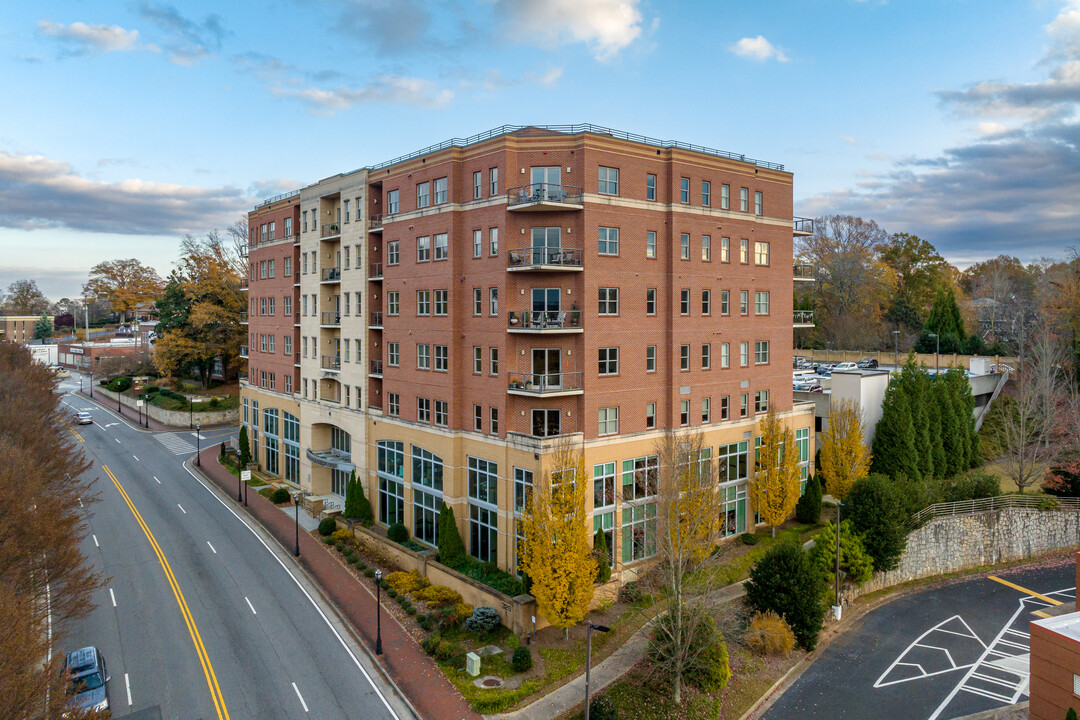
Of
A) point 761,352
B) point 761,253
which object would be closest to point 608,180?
point 761,253

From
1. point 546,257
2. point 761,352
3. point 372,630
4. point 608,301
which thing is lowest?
point 372,630

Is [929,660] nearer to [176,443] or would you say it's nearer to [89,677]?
[89,677]

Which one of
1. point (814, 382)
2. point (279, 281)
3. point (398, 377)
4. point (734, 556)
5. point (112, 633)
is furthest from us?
point (814, 382)

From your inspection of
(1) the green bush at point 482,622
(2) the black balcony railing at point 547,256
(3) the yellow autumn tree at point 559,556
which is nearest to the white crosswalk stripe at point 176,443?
(1) the green bush at point 482,622

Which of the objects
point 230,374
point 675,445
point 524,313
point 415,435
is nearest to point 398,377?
point 415,435

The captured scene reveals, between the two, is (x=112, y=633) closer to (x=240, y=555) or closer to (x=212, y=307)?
(x=240, y=555)

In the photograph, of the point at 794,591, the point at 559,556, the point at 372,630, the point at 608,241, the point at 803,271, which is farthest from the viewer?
the point at 803,271
